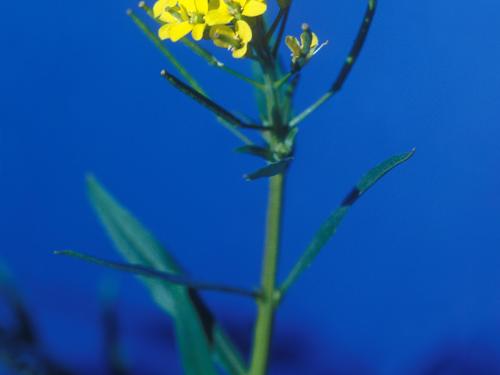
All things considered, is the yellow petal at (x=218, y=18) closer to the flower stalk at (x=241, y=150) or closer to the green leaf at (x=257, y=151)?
the flower stalk at (x=241, y=150)

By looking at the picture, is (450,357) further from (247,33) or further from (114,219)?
(247,33)

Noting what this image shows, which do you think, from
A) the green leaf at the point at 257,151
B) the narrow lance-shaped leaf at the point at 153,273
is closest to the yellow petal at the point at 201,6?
the green leaf at the point at 257,151

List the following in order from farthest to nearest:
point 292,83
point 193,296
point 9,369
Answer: point 9,369 → point 193,296 → point 292,83

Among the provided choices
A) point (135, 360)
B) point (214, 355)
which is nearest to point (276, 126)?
point (214, 355)

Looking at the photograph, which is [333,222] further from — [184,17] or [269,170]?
[184,17]

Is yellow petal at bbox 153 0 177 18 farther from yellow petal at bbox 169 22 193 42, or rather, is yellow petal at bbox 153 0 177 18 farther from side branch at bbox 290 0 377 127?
side branch at bbox 290 0 377 127

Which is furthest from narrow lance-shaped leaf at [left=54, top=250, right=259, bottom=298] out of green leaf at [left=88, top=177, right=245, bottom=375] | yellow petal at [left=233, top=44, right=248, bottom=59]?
yellow petal at [left=233, top=44, right=248, bottom=59]
